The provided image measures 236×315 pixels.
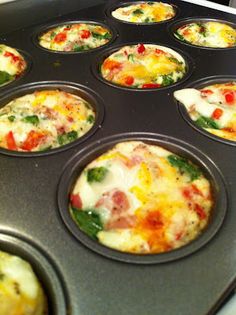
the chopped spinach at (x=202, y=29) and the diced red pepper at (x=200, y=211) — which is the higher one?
the chopped spinach at (x=202, y=29)

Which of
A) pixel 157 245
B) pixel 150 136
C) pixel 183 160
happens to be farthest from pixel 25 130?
pixel 157 245

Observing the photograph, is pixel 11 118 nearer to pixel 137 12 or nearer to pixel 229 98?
pixel 229 98

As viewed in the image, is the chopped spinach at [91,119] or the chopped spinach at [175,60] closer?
the chopped spinach at [91,119]

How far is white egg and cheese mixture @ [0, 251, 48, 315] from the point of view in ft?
3.74

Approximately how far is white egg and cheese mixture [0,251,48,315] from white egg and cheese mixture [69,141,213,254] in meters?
0.27

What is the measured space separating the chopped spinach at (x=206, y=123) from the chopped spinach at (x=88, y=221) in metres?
0.74

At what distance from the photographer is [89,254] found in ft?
4.23

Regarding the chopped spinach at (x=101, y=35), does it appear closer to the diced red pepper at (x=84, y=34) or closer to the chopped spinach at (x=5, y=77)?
the diced red pepper at (x=84, y=34)

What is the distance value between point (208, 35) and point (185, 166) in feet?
4.62

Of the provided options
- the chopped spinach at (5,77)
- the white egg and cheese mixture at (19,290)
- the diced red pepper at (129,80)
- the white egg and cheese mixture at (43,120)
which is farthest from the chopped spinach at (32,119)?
the white egg and cheese mixture at (19,290)

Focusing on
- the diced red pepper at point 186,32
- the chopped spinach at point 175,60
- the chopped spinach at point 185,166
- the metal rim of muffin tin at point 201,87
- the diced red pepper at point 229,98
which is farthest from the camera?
the diced red pepper at point 186,32

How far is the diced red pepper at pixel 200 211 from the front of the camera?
1.49 meters

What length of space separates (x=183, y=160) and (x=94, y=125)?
44cm

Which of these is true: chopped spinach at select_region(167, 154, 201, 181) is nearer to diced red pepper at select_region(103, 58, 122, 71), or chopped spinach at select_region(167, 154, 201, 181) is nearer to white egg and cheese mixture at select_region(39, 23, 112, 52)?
diced red pepper at select_region(103, 58, 122, 71)
